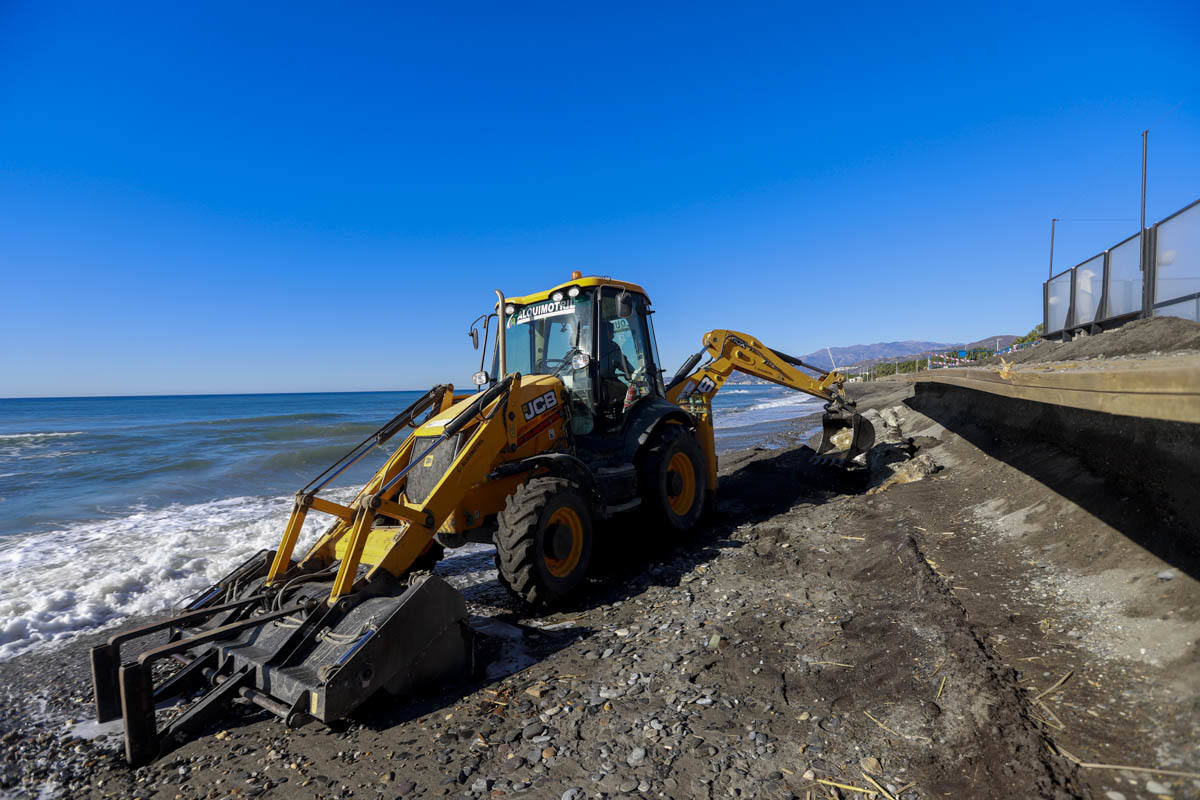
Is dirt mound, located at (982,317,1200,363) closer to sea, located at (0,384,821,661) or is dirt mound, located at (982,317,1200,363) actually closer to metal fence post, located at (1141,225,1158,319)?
metal fence post, located at (1141,225,1158,319)

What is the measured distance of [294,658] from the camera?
342 centimetres

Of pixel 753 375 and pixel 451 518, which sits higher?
pixel 753 375

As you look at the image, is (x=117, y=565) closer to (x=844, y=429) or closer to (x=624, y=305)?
(x=624, y=305)

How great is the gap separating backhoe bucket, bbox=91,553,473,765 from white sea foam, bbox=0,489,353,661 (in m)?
2.40

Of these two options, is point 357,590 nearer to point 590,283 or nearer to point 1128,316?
point 590,283

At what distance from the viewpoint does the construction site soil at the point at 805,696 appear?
2.47 meters

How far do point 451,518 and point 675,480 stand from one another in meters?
2.97

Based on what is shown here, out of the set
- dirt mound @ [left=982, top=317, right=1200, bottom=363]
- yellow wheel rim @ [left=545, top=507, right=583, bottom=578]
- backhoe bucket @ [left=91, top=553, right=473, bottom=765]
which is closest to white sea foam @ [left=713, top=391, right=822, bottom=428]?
dirt mound @ [left=982, top=317, right=1200, bottom=363]

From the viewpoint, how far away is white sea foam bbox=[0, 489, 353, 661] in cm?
536

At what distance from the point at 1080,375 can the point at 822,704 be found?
206 centimetres

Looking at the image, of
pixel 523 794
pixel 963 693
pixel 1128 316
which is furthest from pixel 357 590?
pixel 1128 316

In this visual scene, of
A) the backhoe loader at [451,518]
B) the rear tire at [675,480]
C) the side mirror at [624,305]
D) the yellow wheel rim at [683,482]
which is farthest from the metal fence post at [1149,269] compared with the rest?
the side mirror at [624,305]

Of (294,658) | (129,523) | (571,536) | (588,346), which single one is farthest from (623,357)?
(129,523)

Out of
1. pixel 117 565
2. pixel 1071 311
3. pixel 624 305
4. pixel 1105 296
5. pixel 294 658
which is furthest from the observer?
pixel 1071 311
